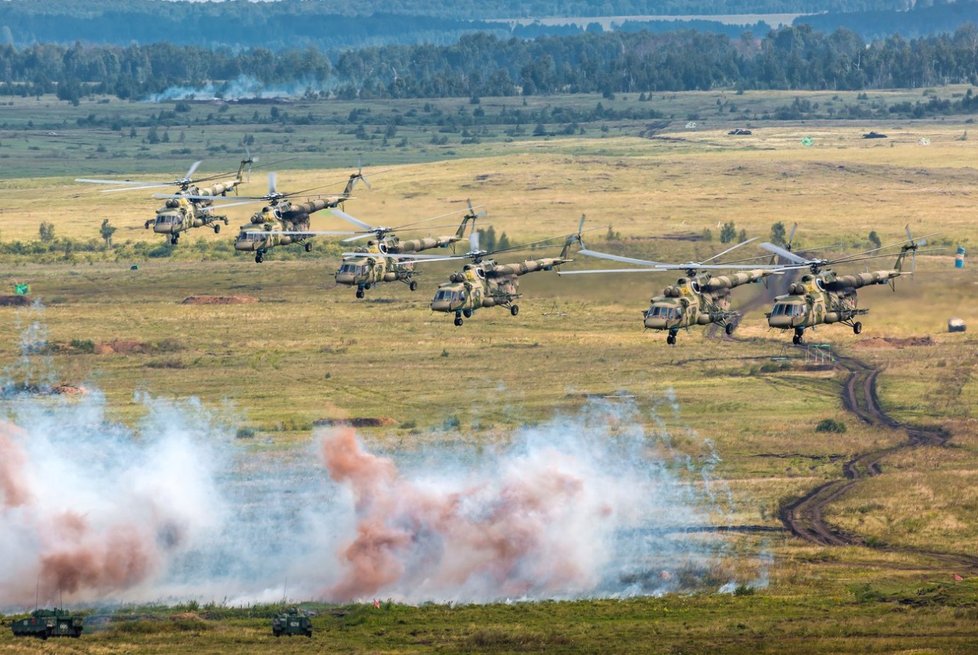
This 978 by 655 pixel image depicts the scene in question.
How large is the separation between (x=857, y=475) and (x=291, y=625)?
168ft

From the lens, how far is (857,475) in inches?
5315

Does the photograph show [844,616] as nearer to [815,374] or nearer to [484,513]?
[484,513]

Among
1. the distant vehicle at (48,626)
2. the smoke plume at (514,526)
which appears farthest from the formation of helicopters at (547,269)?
the distant vehicle at (48,626)

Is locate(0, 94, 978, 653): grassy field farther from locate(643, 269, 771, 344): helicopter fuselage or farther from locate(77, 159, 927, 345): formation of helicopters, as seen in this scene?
locate(643, 269, 771, 344): helicopter fuselage

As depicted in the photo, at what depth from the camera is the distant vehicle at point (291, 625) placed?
322 feet

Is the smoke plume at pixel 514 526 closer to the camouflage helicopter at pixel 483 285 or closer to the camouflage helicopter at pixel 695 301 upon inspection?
the camouflage helicopter at pixel 483 285

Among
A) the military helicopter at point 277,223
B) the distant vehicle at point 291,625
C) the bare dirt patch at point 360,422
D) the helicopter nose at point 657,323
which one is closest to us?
the distant vehicle at point 291,625

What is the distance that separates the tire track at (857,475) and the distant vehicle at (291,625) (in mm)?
35764

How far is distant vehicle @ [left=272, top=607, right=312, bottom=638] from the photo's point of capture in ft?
322

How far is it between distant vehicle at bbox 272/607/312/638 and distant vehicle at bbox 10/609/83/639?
10.1 meters

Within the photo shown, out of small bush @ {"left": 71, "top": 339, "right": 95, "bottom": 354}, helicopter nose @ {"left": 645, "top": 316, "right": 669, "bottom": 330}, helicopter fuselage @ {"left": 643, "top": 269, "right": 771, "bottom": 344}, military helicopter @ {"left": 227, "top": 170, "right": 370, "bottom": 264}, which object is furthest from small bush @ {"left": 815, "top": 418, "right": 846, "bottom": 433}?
small bush @ {"left": 71, "top": 339, "right": 95, "bottom": 354}

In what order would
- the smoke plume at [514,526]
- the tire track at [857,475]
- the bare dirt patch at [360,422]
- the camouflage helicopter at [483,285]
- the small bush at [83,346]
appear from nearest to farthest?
the camouflage helicopter at [483,285] → the smoke plume at [514,526] → the tire track at [857,475] → the bare dirt patch at [360,422] → the small bush at [83,346]

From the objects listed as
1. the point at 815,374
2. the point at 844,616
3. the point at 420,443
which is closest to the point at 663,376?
the point at 815,374

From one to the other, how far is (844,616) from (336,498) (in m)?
38.5
